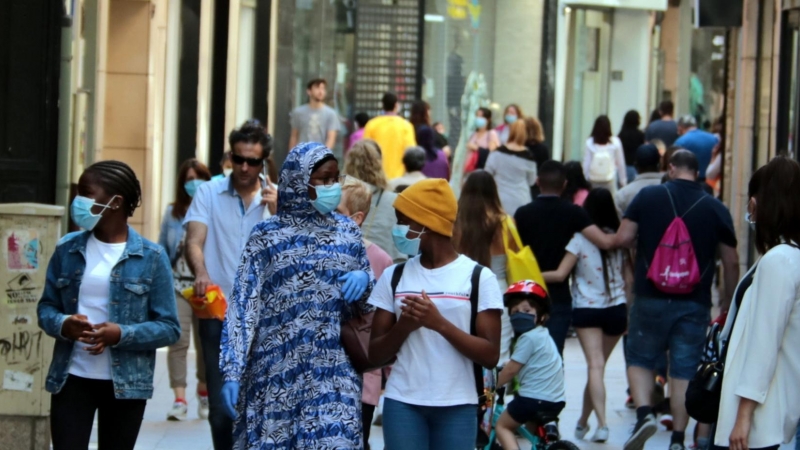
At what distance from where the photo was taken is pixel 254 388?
17.9ft

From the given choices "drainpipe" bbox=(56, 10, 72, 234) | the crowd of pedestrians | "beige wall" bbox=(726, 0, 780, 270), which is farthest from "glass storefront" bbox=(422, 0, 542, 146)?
the crowd of pedestrians

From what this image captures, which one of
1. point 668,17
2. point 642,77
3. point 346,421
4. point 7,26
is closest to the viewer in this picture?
point 346,421

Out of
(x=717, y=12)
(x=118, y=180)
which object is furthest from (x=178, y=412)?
(x=717, y=12)

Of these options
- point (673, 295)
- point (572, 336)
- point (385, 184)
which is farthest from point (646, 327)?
point (572, 336)

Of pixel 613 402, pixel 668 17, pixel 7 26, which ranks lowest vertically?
pixel 613 402

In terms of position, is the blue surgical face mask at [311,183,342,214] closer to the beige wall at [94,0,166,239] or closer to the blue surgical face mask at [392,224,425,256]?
the blue surgical face mask at [392,224,425,256]

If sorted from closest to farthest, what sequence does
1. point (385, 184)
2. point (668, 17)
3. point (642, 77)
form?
point (385, 184) → point (642, 77) → point (668, 17)

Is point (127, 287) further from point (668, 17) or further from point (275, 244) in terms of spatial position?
point (668, 17)

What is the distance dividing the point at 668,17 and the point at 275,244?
32.4 meters

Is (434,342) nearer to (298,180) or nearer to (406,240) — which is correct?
(406,240)

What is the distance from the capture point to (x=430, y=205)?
18.7 feet

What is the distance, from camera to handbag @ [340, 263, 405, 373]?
5520 millimetres

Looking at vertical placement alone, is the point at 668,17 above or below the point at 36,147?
above

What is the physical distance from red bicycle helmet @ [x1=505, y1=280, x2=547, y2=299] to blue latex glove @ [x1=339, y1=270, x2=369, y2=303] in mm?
2912
